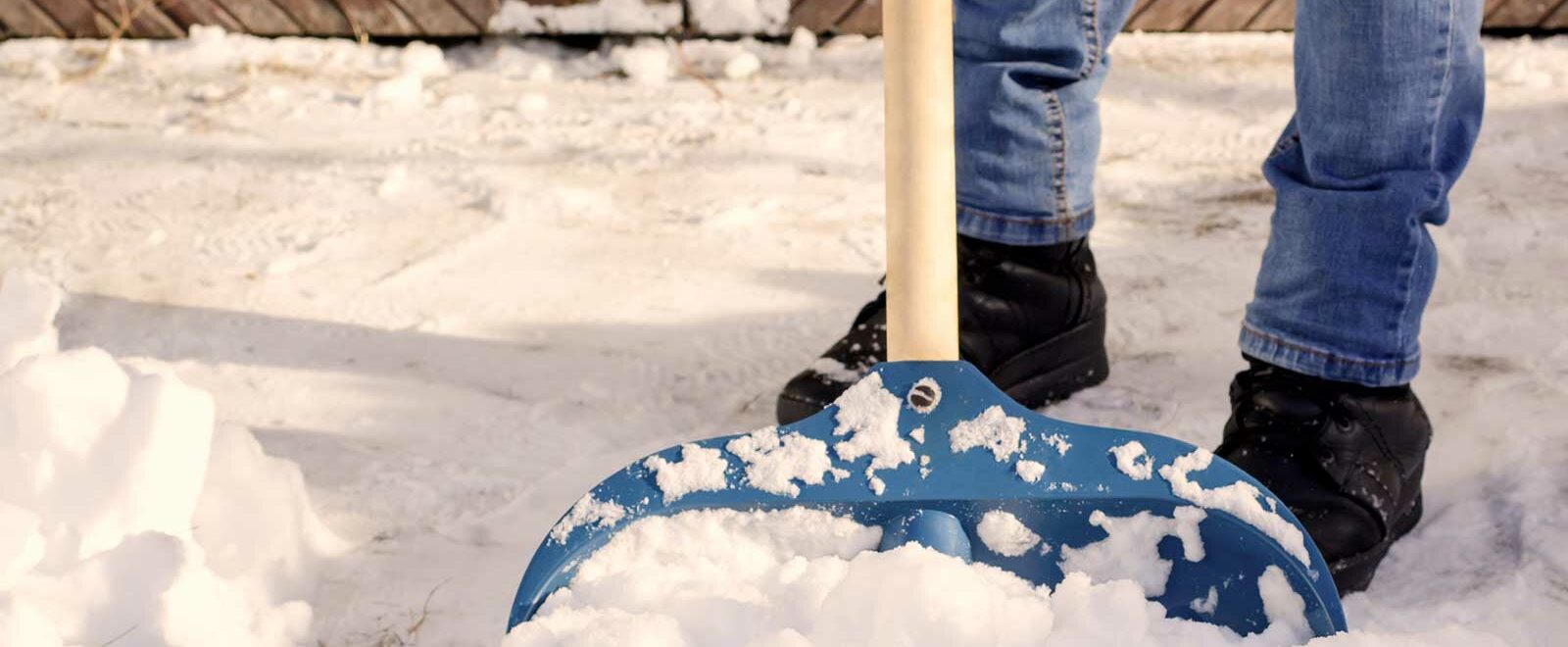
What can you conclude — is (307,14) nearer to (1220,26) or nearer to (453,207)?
(453,207)

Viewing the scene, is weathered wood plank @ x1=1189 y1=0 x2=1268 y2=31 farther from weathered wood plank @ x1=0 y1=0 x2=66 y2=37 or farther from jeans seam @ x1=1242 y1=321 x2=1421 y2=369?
weathered wood plank @ x1=0 y1=0 x2=66 y2=37

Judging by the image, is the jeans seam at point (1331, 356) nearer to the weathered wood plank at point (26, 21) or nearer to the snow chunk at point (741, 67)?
the snow chunk at point (741, 67)

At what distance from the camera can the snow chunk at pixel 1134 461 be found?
2.65ft

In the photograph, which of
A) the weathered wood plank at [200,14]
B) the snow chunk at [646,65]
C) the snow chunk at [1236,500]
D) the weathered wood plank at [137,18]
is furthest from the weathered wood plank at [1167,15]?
the snow chunk at [1236,500]

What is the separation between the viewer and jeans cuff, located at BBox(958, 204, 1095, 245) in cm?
128

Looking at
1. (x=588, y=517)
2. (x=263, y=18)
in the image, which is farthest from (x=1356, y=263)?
(x=263, y=18)

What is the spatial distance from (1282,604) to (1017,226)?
56 centimetres

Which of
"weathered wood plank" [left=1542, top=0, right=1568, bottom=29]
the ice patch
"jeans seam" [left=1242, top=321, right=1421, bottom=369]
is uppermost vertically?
"jeans seam" [left=1242, top=321, right=1421, bottom=369]

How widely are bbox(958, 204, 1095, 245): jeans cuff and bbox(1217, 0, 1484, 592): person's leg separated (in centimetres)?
24

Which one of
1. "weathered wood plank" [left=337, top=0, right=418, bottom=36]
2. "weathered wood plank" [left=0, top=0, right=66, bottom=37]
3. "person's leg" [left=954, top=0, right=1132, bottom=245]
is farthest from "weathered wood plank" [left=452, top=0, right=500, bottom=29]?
"person's leg" [left=954, top=0, right=1132, bottom=245]

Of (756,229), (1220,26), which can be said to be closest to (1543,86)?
(1220,26)

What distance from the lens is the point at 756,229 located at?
73.6 inches

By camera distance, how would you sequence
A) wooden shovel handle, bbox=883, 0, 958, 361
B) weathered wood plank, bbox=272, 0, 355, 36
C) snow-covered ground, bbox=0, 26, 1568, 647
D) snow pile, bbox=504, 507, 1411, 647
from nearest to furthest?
snow pile, bbox=504, 507, 1411, 647, wooden shovel handle, bbox=883, 0, 958, 361, snow-covered ground, bbox=0, 26, 1568, 647, weathered wood plank, bbox=272, 0, 355, 36

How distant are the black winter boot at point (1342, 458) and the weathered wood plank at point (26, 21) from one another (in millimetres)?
2683
